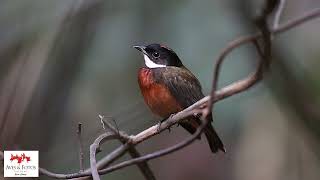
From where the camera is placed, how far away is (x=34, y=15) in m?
2.44

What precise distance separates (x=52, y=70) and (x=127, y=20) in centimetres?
43

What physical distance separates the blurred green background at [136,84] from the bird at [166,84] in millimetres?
48

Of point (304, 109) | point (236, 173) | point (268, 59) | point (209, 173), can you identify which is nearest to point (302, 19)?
point (268, 59)

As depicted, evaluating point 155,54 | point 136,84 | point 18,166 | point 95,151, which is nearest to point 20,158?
point 18,166

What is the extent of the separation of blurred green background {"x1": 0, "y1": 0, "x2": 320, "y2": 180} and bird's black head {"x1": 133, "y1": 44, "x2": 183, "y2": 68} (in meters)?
0.08

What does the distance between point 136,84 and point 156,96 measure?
10.1 inches

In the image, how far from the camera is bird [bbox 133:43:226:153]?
196 centimetres

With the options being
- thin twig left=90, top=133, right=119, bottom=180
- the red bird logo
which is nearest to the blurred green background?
the red bird logo

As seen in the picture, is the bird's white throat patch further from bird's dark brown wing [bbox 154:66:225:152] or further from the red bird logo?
the red bird logo

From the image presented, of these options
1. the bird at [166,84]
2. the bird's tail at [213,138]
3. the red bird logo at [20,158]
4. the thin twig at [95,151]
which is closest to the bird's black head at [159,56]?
the bird at [166,84]

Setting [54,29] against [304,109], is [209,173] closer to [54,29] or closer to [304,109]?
[304,109]

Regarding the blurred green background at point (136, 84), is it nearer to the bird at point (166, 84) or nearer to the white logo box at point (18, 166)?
the bird at point (166, 84)

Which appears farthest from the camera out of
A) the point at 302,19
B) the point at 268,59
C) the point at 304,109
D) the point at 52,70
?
the point at 52,70

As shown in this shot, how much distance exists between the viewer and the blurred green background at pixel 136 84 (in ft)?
6.68
